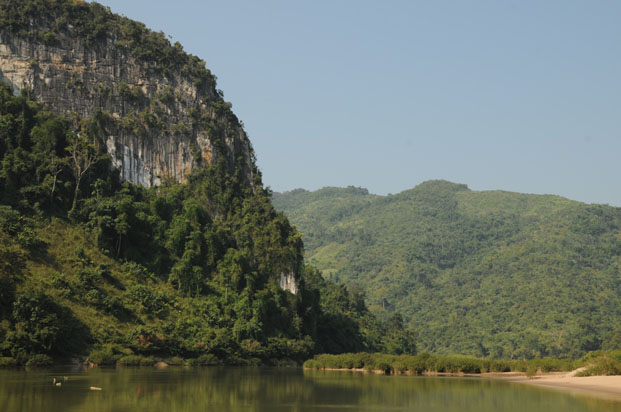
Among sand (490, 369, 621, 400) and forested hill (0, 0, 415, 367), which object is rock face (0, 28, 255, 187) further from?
sand (490, 369, 621, 400)

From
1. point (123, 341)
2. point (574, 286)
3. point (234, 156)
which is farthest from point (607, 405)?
point (574, 286)

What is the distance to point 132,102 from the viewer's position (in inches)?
4122

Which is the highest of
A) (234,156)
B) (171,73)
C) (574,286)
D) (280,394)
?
(171,73)

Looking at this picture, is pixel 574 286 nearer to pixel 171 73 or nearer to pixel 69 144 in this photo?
pixel 171 73

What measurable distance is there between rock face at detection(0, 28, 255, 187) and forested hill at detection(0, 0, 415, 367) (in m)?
0.18

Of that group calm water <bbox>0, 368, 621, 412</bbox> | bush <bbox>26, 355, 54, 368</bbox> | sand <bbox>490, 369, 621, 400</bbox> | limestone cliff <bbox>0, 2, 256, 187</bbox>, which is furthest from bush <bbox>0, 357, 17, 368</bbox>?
limestone cliff <bbox>0, 2, 256, 187</bbox>

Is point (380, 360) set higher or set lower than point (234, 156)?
lower

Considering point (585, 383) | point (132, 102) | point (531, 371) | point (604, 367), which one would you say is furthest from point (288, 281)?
point (585, 383)

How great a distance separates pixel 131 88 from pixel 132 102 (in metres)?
2.14

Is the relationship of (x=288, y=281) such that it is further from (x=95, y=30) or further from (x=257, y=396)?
(x=257, y=396)

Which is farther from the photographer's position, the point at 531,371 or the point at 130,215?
the point at 130,215

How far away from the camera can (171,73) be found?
4331 inches

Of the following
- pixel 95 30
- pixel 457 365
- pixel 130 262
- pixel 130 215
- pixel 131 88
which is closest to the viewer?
pixel 457 365

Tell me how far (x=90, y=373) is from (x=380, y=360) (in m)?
30.4
